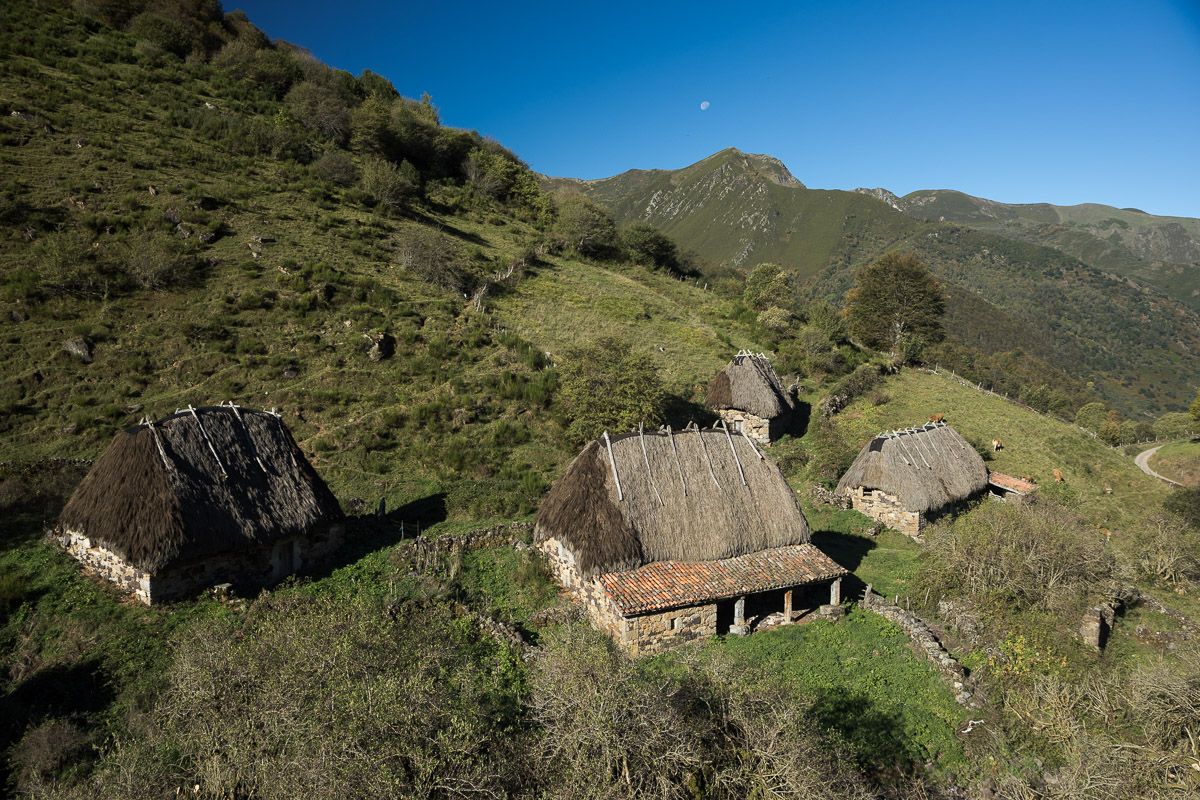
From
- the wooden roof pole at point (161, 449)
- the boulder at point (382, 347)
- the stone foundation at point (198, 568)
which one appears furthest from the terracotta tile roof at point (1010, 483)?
the wooden roof pole at point (161, 449)

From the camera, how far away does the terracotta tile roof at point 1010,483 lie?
2477 cm

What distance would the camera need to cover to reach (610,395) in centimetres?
2509

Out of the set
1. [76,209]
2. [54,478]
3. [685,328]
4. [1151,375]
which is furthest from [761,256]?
[54,478]

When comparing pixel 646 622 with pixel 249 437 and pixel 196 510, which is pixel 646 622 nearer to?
pixel 196 510

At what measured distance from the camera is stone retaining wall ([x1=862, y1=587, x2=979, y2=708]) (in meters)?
12.1

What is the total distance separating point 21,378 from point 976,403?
152 ft

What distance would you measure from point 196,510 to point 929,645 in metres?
17.3

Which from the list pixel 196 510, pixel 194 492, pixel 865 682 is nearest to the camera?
pixel 865 682

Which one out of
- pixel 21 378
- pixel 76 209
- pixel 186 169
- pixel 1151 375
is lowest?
pixel 1151 375

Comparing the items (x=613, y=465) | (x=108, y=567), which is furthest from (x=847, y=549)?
(x=108, y=567)

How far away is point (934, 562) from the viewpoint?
647 inches

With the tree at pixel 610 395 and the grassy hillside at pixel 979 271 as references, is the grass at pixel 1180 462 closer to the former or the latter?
the grassy hillside at pixel 979 271

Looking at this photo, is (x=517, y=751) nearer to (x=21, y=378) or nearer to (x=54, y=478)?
(x=54, y=478)

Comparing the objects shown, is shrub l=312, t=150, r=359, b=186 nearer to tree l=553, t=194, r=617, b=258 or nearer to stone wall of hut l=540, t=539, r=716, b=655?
tree l=553, t=194, r=617, b=258
